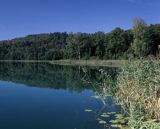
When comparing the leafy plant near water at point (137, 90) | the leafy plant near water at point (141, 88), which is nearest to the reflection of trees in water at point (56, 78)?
the leafy plant near water at point (137, 90)

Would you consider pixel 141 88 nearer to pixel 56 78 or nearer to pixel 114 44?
pixel 56 78

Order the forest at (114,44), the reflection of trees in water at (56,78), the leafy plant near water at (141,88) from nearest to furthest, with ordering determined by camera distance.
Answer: the leafy plant near water at (141,88) → the reflection of trees in water at (56,78) → the forest at (114,44)

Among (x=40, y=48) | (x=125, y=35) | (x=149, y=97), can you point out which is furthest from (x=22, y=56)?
(x=149, y=97)

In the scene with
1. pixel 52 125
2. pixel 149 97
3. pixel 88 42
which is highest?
pixel 88 42

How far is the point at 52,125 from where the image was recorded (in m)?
11.7

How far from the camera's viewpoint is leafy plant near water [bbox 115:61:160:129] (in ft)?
34.3

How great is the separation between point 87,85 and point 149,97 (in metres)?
15.0

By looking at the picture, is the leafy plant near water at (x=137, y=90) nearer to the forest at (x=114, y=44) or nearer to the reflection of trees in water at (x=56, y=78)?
the reflection of trees in water at (x=56, y=78)

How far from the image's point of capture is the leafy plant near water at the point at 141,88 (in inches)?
411

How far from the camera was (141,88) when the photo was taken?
1158 cm

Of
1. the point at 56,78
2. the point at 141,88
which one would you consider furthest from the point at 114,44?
the point at 141,88

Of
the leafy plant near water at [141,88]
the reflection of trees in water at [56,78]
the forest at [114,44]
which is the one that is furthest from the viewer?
the forest at [114,44]

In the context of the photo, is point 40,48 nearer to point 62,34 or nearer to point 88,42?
point 88,42

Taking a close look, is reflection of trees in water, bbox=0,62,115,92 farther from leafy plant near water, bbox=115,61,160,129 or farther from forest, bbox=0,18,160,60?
forest, bbox=0,18,160,60
